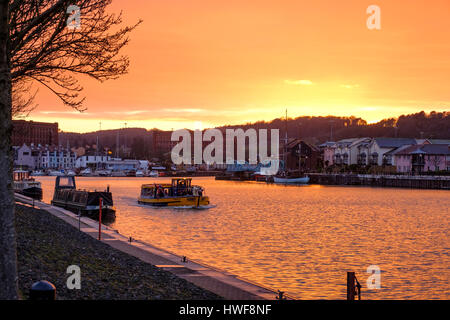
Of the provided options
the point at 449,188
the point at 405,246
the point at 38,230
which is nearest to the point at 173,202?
the point at 405,246

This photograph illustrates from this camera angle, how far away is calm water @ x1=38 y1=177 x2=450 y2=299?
78.6 ft

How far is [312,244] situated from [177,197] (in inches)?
1214

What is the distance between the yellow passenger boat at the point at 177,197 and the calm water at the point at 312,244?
1289mm

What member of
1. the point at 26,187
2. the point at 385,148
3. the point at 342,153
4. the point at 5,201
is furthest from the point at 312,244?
the point at 342,153

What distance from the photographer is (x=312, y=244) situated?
37188 millimetres

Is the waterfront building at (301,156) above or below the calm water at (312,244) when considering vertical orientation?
above

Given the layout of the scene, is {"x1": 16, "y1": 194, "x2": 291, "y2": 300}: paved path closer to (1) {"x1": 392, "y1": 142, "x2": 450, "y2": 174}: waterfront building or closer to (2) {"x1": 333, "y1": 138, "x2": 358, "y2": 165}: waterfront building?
(1) {"x1": 392, "y1": 142, "x2": 450, "y2": 174}: waterfront building

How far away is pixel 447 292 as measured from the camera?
73.7ft

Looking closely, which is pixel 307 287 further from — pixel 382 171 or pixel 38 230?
pixel 382 171

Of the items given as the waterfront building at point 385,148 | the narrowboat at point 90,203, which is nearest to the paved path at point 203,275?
the narrowboat at point 90,203

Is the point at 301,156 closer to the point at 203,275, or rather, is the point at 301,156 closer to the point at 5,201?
the point at 203,275

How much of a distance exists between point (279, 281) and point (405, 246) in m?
16.7

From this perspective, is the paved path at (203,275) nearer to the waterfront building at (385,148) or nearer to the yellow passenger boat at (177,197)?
the yellow passenger boat at (177,197)

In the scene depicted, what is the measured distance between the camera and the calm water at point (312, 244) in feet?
78.6
